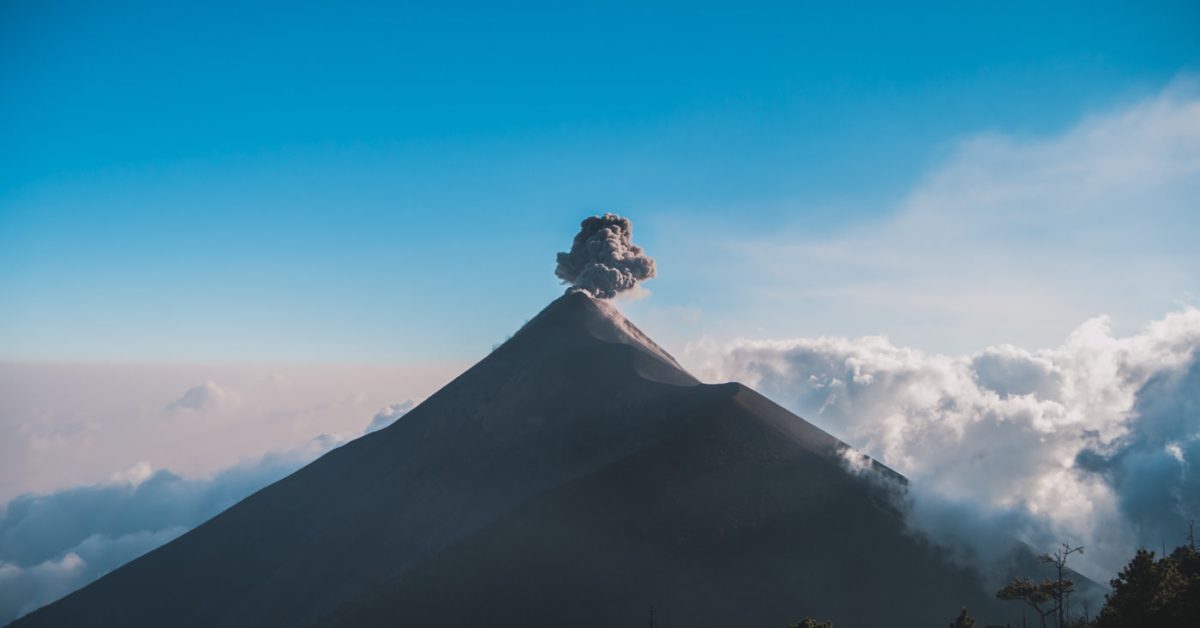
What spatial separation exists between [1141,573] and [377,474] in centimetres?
8898

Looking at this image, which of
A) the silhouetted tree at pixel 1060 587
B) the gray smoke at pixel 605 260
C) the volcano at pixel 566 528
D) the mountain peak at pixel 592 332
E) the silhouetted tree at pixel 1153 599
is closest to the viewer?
the silhouetted tree at pixel 1153 599

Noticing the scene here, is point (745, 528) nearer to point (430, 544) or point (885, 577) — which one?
point (885, 577)

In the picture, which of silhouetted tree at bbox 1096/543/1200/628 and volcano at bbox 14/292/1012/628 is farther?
volcano at bbox 14/292/1012/628

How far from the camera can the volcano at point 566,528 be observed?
68438mm

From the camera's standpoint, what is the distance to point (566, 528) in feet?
254

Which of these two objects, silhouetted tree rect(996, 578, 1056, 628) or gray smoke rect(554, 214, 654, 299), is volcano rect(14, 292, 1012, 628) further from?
gray smoke rect(554, 214, 654, 299)

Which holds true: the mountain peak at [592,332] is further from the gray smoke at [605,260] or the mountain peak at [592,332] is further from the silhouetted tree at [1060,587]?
the silhouetted tree at [1060,587]

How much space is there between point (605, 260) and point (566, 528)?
7704 centimetres

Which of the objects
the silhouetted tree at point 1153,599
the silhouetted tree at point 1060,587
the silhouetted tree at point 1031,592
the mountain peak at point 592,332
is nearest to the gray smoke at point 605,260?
the mountain peak at point 592,332

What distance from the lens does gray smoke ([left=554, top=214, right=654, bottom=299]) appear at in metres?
145

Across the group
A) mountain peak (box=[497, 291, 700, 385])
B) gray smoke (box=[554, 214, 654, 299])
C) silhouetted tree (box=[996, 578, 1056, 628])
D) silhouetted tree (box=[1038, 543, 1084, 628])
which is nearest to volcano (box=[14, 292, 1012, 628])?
mountain peak (box=[497, 291, 700, 385])

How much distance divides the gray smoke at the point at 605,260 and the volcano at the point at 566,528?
24772 mm

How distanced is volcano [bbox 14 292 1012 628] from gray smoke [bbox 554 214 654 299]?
24772mm

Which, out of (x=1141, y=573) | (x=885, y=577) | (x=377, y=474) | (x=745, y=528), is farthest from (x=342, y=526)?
(x=1141, y=573)
